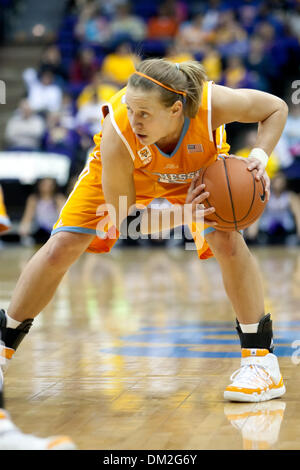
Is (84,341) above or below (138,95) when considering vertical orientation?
below

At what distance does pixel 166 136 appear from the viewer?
293 centimetres

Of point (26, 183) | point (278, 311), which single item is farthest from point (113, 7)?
point (278, 311)

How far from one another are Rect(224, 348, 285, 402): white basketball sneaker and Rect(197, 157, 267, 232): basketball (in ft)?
1.93

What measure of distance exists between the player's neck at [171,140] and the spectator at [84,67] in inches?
374

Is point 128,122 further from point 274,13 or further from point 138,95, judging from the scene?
point 274,13

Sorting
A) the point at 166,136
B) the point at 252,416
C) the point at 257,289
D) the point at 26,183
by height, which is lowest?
the point at 26,183

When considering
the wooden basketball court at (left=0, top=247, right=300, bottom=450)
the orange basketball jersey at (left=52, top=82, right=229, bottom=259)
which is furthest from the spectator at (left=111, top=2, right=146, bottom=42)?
the orange basketball jersey at (left=52, top=82, right=229, bottom=259)

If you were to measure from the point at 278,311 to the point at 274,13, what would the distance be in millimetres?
8765

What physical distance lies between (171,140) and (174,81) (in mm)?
262

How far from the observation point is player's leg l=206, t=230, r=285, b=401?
3.08m

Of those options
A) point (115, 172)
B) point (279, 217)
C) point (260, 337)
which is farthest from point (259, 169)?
point (279, 217)

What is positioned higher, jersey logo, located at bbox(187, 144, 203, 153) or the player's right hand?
jersey logo, located at bbox(187, 144, 203, 153)

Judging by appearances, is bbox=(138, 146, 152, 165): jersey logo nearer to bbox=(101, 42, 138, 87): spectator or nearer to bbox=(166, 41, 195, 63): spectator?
bbox=(166, 41, 195, 63): spectator

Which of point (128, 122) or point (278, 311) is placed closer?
point (128, 122)
